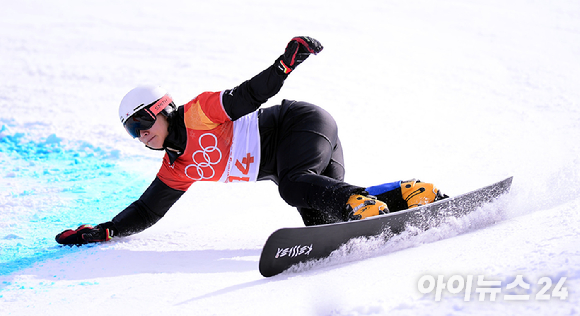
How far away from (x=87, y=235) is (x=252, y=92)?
1.41m

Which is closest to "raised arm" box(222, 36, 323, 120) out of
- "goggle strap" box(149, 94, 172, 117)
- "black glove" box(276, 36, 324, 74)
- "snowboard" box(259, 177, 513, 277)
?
"black glove" box(276, 36, 324, 74)

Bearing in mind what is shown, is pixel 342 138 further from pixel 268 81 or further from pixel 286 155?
pixel 268 81

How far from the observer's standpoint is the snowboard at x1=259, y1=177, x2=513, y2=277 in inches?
88.0

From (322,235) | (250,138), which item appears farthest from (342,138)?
(322,235)

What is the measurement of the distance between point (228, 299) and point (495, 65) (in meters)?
7.99

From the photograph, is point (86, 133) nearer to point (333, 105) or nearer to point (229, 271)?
point (333, 105)

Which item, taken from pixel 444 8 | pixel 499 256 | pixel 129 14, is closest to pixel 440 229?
pixel 499 256

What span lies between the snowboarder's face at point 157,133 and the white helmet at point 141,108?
25 millimetres

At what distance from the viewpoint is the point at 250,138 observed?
2.85 metres

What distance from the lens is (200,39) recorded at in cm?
995

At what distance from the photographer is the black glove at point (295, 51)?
2598 millimetres
